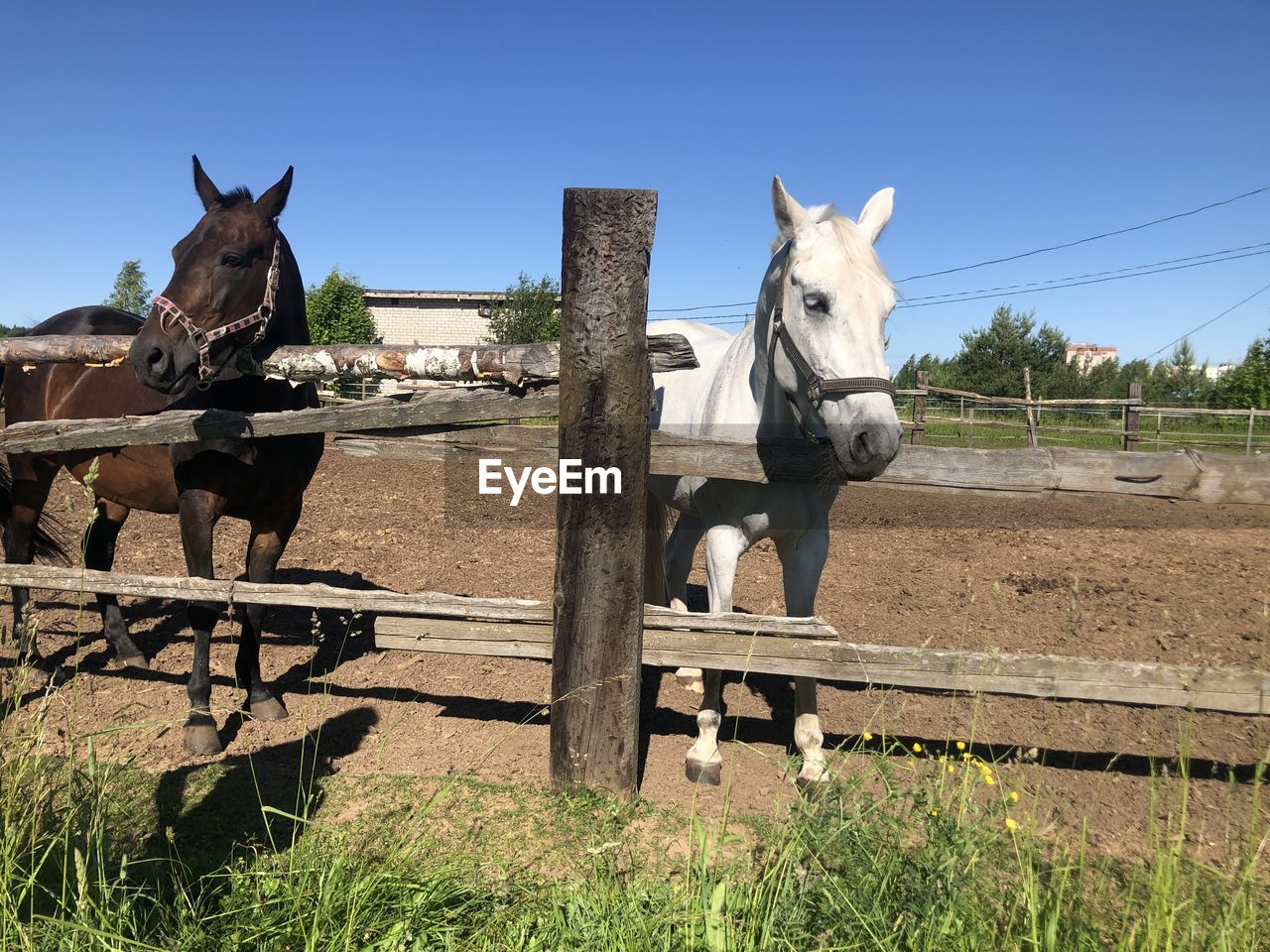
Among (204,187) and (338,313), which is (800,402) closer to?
(204,187)

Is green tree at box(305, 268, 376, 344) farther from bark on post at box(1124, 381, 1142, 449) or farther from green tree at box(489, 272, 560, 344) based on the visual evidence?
bark on post at box(1124, 381, 1142, 449)

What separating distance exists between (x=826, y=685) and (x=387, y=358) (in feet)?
10.2

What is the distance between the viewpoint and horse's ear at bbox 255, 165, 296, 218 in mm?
3617

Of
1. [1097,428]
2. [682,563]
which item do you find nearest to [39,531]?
[682,563]

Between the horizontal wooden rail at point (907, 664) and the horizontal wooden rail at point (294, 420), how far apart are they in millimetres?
881

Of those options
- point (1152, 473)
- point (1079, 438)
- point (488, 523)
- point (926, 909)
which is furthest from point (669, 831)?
point (1079, 438)

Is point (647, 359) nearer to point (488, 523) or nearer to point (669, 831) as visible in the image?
point (669, 831)

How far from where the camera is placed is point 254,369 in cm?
352

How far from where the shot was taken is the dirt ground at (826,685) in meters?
3.16

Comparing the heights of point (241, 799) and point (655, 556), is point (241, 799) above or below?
below

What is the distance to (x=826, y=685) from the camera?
441 cm

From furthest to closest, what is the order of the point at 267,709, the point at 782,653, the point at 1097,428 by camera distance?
the point at 1097,428 → the point at 267,709 → the point at 782,653

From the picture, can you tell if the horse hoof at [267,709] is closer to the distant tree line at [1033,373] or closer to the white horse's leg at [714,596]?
the white horse's leg at [714,596]

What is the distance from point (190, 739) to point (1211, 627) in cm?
626
